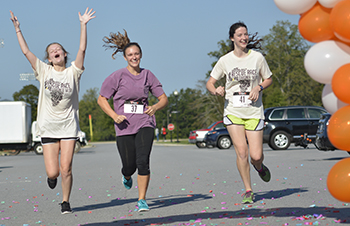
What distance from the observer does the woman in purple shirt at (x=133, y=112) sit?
6.07 metres

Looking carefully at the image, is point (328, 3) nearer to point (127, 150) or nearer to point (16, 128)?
point (127, 150)

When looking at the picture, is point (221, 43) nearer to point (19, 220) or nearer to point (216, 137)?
point (216, 137)

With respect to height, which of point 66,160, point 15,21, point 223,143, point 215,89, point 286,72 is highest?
point 286,72

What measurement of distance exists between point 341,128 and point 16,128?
2627 cm

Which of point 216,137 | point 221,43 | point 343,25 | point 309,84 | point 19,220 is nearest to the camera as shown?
point 343,25

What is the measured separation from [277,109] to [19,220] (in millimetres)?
16673

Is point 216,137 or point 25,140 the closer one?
point 216,137

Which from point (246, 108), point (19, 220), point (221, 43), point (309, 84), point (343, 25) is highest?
point (221, 43)

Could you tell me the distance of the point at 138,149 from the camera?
609cm

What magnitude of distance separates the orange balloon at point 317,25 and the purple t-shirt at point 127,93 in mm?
2494

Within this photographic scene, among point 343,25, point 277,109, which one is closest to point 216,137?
point 277,109

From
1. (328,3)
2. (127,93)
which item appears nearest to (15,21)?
(127,93)

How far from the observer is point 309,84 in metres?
66.8

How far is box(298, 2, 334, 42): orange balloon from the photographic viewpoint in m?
4.07
